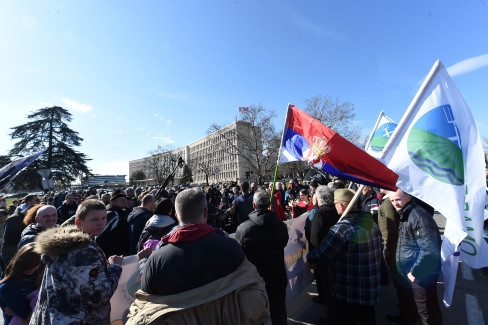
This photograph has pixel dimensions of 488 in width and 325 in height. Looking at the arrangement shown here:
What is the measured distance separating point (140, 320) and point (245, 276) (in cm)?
67

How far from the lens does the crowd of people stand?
150 cm

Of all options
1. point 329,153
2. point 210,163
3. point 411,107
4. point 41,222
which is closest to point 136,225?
point 41,222

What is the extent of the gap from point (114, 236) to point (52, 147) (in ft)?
124

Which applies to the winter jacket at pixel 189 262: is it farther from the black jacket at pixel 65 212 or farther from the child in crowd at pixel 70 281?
the black jacket at pixel 65 212

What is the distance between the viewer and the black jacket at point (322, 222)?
3.09 metres

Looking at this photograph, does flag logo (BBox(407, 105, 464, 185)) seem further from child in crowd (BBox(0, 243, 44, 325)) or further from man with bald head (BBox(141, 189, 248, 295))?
child in crowd (BBox(0, 243, 44, 325))

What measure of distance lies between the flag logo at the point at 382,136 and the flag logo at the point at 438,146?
2130mm

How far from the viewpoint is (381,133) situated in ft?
16.4

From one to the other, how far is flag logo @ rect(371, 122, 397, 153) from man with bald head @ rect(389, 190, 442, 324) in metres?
1.97

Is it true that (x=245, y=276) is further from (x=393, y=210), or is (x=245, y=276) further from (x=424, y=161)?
(x=393, y=210)

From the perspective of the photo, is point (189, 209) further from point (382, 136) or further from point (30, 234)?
point (382, 136)

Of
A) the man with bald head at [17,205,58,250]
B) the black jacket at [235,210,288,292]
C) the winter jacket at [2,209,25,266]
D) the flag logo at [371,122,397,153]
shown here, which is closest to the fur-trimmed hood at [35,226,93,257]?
the black jacket at [235,210,288,292]

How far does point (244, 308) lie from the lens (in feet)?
4.96

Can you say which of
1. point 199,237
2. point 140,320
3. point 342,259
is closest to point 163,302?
point 140,320
